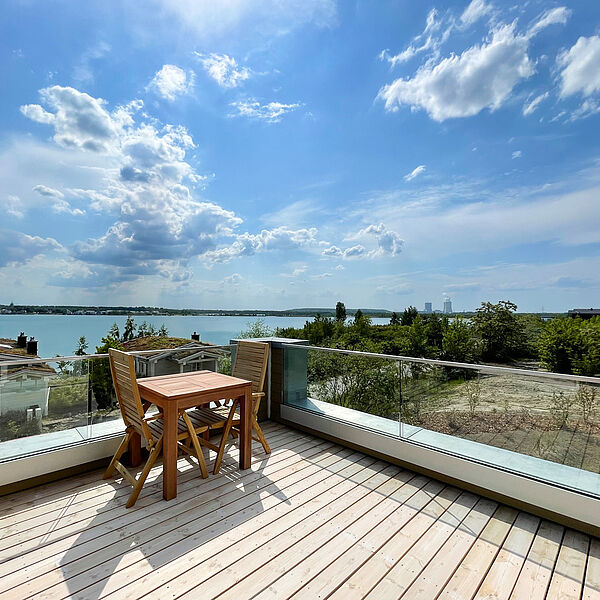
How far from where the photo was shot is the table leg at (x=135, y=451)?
343cm

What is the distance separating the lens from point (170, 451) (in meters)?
2.88

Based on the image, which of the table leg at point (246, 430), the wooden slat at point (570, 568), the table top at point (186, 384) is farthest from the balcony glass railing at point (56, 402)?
the wooden slat at point (570, 568)

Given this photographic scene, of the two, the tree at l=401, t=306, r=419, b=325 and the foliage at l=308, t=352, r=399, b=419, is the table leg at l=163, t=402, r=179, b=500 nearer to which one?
the foliage at l=308, t=352, r=399, b=419

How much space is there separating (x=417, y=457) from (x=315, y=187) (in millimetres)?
12366

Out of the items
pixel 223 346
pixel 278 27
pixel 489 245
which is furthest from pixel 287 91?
pixel 489 245

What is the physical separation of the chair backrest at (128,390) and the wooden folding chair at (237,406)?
20.6 inches

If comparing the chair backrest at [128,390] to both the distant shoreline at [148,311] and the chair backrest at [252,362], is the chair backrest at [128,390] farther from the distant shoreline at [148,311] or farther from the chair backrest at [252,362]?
the distant shoreline at [148,311]

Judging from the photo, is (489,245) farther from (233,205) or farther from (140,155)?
(140,155)

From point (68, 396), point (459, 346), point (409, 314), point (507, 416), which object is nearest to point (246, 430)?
point (68, 396)

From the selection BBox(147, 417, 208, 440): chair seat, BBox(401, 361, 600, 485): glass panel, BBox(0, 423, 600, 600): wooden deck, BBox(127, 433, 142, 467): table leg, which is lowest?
BBox(0, 423, 600, 600): wooden deck

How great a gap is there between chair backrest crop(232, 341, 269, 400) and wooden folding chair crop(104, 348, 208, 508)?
873mm

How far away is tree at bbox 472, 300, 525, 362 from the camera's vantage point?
14711 millimetres

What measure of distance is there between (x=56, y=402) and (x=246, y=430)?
69.4 inches

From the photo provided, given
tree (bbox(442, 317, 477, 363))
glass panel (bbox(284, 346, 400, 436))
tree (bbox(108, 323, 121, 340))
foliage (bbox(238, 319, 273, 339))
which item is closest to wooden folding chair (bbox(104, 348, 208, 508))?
glass panel (bbox(284, 346, 400, 436))
